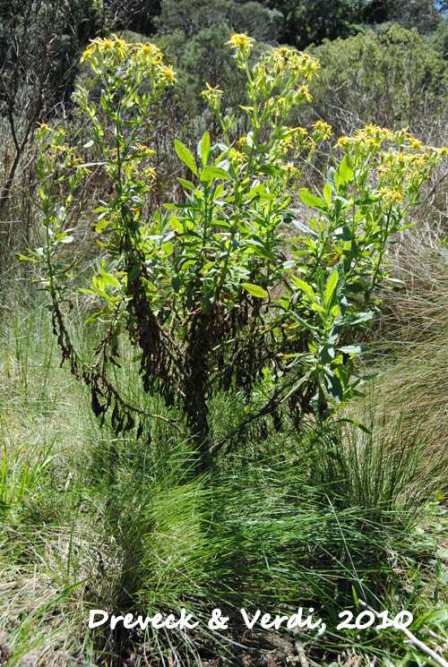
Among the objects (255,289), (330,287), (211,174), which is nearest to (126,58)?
(211,174)

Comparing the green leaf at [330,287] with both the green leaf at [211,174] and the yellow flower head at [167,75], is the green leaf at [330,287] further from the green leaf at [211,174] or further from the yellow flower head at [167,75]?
the yellow flower head at [167,75]

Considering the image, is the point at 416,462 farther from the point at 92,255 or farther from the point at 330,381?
the point at 92,255

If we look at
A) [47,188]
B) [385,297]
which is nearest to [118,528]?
[47,188]

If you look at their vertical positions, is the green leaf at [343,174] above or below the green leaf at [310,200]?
above

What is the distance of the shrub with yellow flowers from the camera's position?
215cm

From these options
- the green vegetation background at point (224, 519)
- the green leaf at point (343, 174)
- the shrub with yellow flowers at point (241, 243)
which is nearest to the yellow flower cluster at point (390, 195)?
the shrub with yellow flowers at point (241, 243)

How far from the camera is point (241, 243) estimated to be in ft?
7.26

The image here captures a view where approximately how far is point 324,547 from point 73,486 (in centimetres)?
86

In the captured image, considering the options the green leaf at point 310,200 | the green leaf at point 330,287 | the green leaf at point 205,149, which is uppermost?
the green leaf at point 205,149

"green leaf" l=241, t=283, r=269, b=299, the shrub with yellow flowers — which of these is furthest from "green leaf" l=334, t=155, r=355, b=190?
"green leaf" l=241, t=283, r=269, b=299

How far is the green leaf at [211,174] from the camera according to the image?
2.07 m

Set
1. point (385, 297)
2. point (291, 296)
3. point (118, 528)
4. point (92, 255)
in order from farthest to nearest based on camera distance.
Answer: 1. point (92, 255)
2. point (385, 297)
3. point (291, 296)
4. point (118, 528)

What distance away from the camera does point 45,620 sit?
2072mm

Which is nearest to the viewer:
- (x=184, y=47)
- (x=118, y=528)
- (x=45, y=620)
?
(x=45, y=620)
